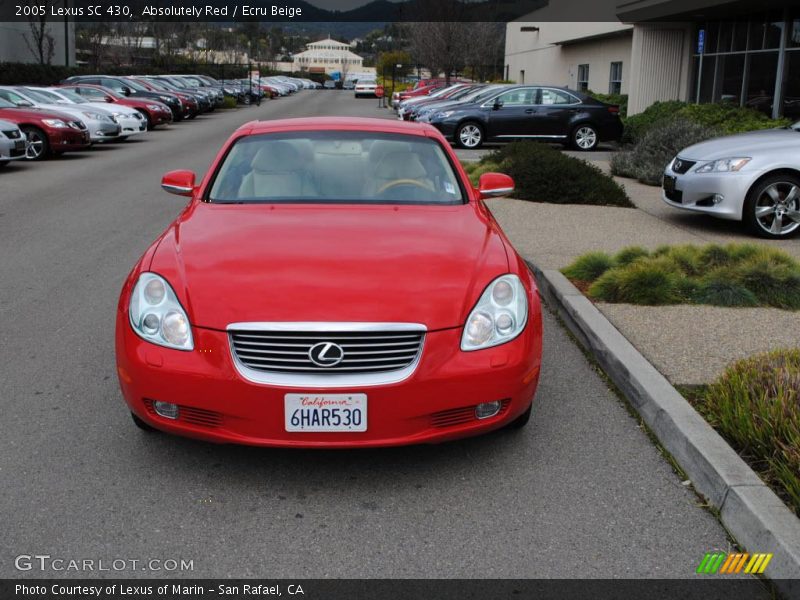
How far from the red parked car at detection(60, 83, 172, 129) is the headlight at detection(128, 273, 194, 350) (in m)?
24.6

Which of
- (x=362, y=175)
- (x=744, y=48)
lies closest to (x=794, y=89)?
(x=744, y=48)

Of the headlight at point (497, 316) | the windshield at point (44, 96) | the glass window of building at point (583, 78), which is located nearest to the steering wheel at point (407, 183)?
the headlight at point (497, 316)

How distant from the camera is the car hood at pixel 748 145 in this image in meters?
10.0

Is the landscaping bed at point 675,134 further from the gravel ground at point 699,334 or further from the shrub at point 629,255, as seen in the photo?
the gravel ground at point 699,334

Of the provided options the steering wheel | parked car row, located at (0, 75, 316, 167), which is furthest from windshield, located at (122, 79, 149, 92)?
the steering wheel

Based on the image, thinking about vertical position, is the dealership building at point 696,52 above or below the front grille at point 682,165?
above

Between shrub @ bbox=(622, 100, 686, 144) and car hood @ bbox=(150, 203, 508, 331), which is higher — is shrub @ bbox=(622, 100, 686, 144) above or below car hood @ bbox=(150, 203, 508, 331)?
above

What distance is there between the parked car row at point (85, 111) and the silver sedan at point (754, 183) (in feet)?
40.3

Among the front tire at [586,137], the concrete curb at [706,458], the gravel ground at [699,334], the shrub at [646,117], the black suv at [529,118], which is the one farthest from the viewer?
the front tire at [586,137]

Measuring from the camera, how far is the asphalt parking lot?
3492 mm

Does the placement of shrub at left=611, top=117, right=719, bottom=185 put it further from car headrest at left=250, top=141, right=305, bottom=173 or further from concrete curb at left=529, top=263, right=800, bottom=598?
car headrest at left=250, top=141, right=305, bottom=173

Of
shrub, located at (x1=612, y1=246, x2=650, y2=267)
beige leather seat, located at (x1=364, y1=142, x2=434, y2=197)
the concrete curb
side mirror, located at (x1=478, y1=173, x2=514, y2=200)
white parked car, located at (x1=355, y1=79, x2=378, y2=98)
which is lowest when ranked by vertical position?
the concrete curb

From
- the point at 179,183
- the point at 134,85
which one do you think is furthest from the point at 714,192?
the point at 134,85
